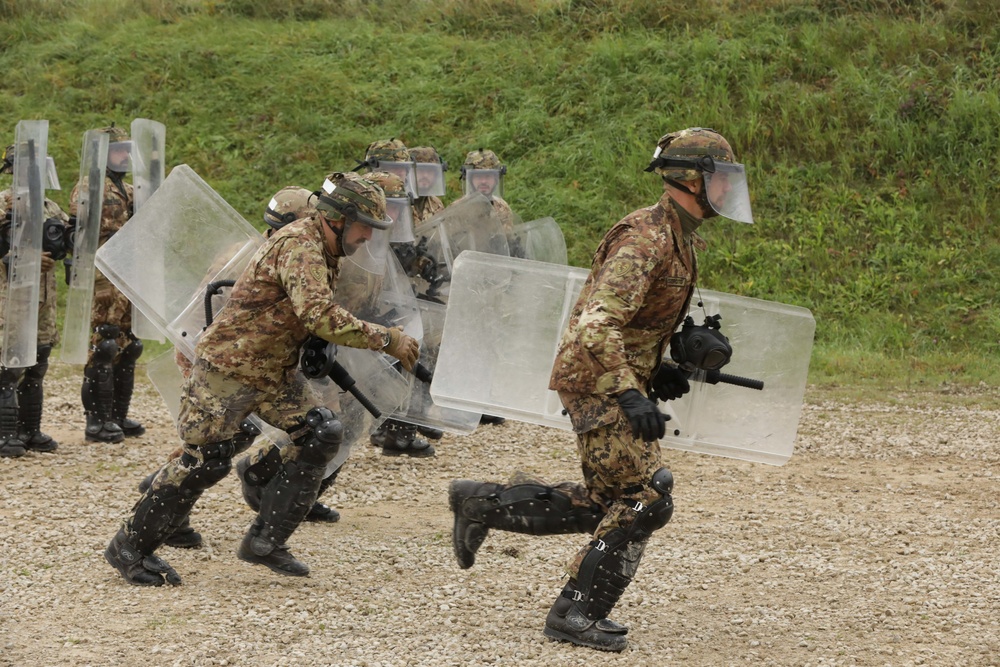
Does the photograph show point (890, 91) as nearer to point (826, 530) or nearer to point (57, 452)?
point (826, 530)

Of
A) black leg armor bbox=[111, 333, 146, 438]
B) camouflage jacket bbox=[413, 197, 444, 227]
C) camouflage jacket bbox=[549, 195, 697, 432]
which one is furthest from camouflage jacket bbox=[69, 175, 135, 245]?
camouflage jacket bbox=[549, 195, 697, 432]

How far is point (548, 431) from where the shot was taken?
9875mm

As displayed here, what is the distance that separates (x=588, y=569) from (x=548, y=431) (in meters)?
5.22

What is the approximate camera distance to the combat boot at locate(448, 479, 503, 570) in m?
5.05

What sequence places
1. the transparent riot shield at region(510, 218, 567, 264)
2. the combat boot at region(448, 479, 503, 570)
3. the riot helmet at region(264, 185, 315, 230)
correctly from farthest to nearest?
the transparent riot shield at region(510, 218, 567, 264), the riot helmet at region(264, 185, 315, 230), the combat boot at region(448, 479, 503, 570)

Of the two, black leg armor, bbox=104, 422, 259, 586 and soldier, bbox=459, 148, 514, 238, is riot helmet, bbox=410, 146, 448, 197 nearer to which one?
soldier, bbox=459, 148, 514, 238

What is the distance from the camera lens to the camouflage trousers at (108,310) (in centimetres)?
865

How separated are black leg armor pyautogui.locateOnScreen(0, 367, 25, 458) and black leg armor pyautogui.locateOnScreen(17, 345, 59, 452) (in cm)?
9

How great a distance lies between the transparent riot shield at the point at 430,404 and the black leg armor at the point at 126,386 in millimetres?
3064

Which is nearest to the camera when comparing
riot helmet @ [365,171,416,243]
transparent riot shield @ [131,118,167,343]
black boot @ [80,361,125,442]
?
→ riot helmet @ [365,171,416,243]

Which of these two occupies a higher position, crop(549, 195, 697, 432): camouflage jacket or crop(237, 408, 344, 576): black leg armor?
crop(549, 195, 697, 432): camouflage jacket

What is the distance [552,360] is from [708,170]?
45.7 inches

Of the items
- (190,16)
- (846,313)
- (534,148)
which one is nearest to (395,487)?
(846,313)

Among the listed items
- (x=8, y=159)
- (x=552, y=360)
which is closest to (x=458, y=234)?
(x=552, y=360)
